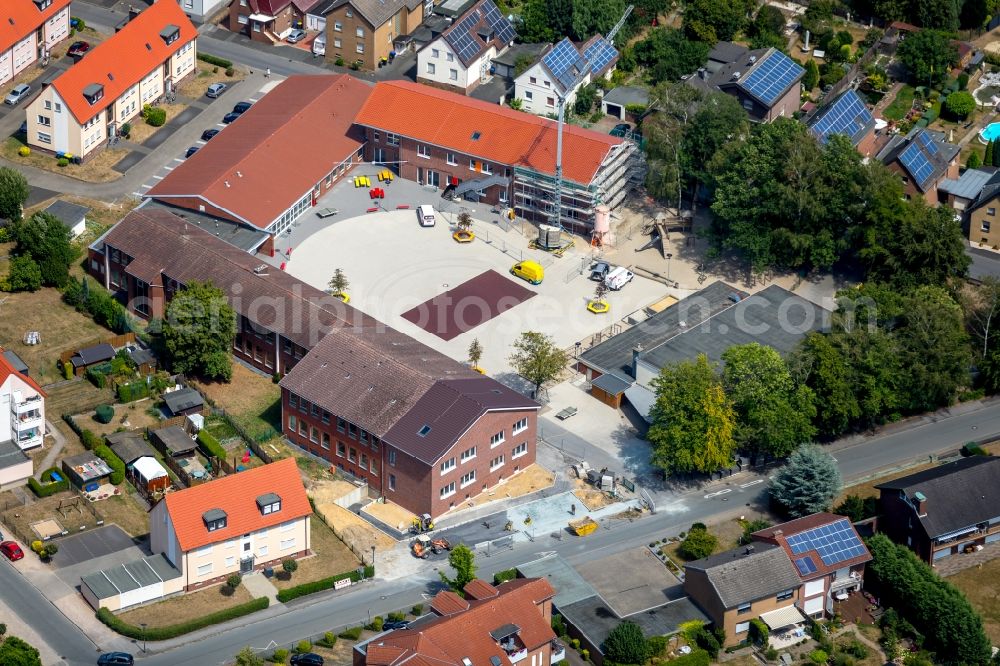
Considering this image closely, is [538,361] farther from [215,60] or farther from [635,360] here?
[215,60]

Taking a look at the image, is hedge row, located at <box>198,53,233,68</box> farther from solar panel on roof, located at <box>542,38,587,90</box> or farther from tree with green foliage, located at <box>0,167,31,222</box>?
solar panel on roof, located at <box>542,38,587,90</box>

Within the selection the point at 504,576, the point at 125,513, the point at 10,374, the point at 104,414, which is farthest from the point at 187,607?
the point at 10,374

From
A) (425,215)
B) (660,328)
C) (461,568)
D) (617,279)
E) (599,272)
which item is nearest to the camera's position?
(461,568)

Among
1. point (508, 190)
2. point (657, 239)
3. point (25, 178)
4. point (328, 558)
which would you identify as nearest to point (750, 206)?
point (657, 239)

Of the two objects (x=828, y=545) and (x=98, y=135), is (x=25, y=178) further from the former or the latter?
(x=828, y=545)

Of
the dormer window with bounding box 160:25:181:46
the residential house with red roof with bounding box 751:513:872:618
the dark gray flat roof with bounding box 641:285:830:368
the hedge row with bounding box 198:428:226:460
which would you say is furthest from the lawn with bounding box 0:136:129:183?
the residential house with red roof with bounding box 751:513:872:618
